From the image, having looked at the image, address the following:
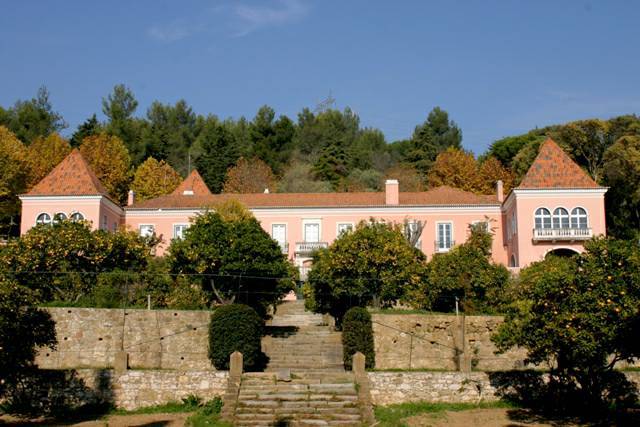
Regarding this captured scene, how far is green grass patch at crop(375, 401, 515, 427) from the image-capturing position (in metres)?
25.0

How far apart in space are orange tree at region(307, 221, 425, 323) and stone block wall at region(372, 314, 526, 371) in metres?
3.63

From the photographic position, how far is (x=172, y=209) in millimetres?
51031

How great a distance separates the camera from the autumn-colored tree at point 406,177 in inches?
2672

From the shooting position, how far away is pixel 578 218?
150 ft

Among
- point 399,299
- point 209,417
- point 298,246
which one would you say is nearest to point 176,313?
point 209,417

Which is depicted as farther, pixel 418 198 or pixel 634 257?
pixel 418 198

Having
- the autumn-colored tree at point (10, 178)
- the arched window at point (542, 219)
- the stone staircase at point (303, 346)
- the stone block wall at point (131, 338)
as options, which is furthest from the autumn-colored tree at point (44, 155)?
the arched window at point (542, 219)

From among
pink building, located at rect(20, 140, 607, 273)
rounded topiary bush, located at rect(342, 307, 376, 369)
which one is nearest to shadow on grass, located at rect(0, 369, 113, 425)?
rounded topiary bush, located at rect(342, 307, 376, 369)

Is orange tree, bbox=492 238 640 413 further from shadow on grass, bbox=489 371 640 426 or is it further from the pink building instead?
the pink building

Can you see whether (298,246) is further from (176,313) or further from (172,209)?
(176,313)

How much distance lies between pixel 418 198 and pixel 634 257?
97.0 ft

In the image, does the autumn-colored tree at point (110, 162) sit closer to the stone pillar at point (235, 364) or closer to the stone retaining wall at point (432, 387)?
the stone pillar at point (235, 364)

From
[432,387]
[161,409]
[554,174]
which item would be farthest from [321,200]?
[161,409]

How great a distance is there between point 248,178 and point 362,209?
66.4 feet
